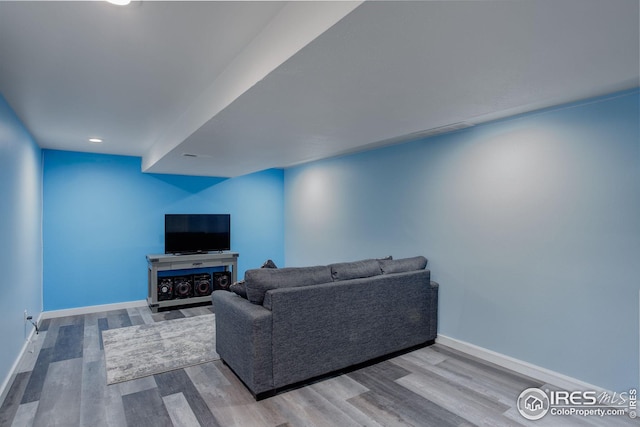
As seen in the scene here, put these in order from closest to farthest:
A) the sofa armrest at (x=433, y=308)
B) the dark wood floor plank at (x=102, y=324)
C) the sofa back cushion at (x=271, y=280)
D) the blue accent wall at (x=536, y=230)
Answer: the blue accent wall at (x=536, y=230)
the sofa back cushion at (x=271, y=280)
the sofa armrest at (x=433, y=308)
the dark wood floor plank at (x=102, y=324)

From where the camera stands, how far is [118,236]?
5250mm

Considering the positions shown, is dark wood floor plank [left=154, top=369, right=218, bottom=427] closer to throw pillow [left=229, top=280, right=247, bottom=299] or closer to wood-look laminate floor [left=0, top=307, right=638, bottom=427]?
wood-look laminate floor [left=0, top=307, right=638, bottom=427]

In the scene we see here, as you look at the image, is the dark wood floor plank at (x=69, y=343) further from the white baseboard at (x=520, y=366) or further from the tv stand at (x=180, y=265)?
the white baseboard at (x=520, y=366)

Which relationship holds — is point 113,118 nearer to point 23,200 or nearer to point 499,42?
point 23,200

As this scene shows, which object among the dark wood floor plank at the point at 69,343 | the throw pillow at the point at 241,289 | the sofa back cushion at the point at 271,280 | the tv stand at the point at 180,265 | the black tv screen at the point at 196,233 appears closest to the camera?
the sofa back cushion at the point at 271,280

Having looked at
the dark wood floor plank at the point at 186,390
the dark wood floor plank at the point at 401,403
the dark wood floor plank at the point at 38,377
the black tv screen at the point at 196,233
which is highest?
the black tv screen at the point at 196,233

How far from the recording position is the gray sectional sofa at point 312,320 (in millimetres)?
2656

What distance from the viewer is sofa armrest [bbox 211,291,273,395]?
8.50ft

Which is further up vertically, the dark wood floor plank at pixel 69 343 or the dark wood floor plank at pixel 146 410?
the dark wood floor plank at pixel 69 343

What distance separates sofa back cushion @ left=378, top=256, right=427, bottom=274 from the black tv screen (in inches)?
127

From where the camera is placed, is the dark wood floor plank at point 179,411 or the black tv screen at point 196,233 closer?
the dark wood floor plank at point 179,411

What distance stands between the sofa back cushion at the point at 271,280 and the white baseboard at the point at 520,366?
5.93 feet

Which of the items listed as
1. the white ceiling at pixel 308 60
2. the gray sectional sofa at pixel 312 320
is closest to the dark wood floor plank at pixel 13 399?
the gray sectional sofa at pixel 312 320

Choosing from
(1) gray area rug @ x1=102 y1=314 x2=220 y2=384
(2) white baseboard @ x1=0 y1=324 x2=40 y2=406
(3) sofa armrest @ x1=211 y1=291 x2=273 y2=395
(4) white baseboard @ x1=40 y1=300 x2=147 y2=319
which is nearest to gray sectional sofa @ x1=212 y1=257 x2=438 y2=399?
(3) sofa armrest @ x1=211 y1=291 x2=273 y2=395
